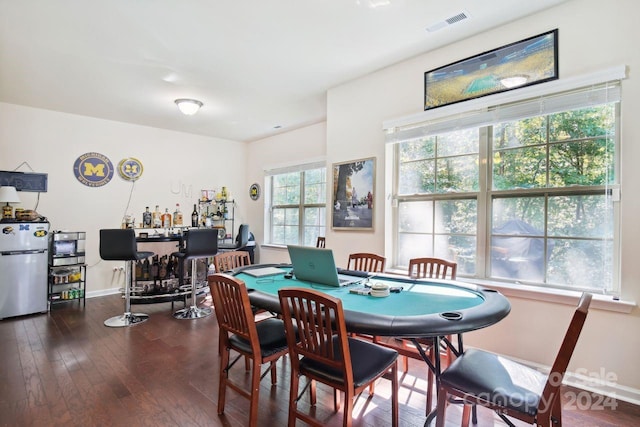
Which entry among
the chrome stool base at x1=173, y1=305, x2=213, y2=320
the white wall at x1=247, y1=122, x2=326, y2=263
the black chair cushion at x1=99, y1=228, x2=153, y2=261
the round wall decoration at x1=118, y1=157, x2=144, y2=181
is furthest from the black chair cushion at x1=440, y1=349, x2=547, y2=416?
the round wall decoration at x1=118, y1=157, x2=144, y2=181

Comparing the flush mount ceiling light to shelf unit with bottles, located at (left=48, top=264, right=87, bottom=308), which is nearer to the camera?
the flush mount ceiling light

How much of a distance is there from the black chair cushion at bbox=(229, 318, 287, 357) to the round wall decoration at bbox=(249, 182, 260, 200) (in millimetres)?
4495

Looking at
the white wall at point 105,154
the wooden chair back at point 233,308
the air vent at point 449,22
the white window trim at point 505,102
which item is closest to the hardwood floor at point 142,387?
the wooden chair back at point 233,308

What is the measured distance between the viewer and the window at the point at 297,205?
5.43 meters

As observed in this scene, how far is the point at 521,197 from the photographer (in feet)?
9.00

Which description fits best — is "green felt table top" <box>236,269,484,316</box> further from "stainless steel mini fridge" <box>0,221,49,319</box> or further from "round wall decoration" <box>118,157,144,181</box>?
"round wall decoration" <box>118,157,144,181</box>

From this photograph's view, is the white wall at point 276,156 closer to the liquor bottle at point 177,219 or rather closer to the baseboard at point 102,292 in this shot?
the liquor bottle at point 177,219

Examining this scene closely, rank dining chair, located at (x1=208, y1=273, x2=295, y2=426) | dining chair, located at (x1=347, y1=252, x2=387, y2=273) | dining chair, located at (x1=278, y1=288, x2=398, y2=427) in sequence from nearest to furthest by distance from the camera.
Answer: dining chair, located at (x1=278, y1=288, x2=398, y2=427) < dining chair, located at (x1=208, y1=273, x2=295, y2=426) < dining chair, located at (x1=347, y1=252, x2=387, y2=273)

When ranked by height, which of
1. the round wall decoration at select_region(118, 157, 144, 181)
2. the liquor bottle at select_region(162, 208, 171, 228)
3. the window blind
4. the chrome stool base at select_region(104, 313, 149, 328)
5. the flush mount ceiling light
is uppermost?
the flush mount ceiling light

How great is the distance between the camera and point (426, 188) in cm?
333

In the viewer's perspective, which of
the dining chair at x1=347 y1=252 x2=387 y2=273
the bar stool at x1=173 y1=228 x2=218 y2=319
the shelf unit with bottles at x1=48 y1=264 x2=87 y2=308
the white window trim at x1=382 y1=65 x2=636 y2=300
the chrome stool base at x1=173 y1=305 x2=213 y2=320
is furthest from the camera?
the shelf unit with bottles at x1=48 y1=264 x2=87 y2=308

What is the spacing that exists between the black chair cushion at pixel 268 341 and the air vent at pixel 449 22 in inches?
106

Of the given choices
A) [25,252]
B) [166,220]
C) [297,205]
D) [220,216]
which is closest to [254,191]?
[220,216]

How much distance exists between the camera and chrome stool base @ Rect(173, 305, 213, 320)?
4.00 meters
